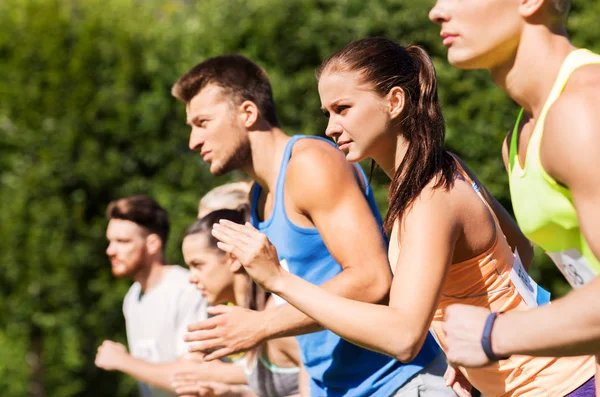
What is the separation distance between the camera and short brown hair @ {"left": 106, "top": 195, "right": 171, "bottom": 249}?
6.19 m

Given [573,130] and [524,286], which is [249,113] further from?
[573,130]

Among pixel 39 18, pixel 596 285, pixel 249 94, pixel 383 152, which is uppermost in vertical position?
pixel 39 18

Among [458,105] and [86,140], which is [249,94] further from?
[86,140]

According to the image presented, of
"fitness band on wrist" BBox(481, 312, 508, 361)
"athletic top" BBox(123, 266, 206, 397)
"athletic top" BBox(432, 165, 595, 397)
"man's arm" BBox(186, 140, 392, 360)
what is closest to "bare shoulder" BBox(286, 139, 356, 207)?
"man's arm" BBox(186, 140, 392, 360)

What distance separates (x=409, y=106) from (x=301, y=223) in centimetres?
75

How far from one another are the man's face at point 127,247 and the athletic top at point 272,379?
1982 mm

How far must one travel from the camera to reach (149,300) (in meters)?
5.77

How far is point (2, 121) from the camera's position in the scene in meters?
7.27

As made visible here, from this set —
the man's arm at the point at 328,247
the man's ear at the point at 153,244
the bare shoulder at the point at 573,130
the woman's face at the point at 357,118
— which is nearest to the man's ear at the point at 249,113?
the man's arm at the point at 328,247

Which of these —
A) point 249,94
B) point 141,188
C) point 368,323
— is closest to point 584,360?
point 368,323

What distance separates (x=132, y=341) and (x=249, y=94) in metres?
2.57

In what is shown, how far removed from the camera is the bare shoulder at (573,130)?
179 centimetres

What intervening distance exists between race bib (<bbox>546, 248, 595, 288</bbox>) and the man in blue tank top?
894 mm

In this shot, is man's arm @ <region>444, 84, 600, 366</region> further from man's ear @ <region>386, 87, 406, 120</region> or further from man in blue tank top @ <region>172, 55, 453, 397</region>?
man in blue tank top @ <region>172, 55, 453, 397</region>
